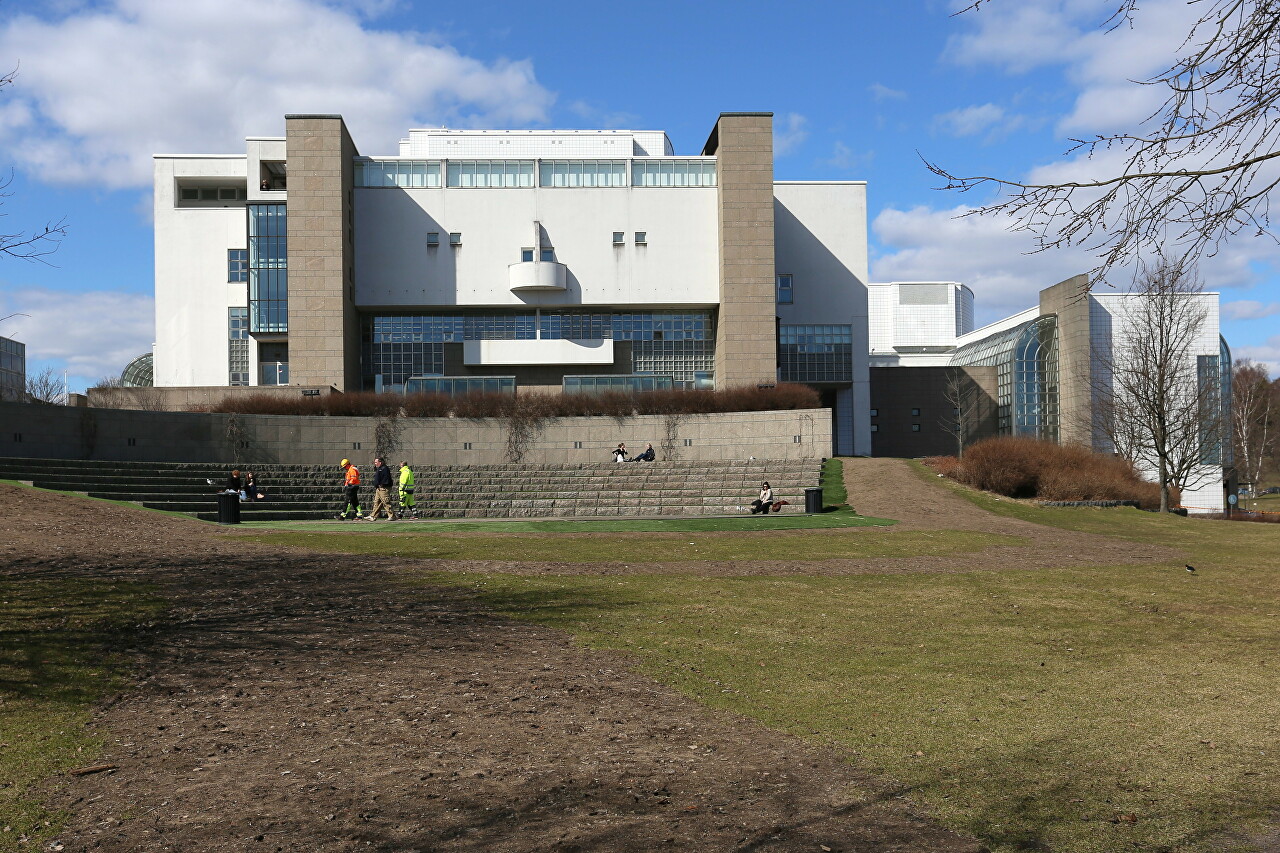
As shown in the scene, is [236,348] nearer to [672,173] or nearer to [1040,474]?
[672,173]

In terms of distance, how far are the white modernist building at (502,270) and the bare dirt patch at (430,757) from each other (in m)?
45.4

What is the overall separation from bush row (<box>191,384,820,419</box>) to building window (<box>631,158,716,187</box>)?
62.1 feet

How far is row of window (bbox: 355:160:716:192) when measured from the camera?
186ft

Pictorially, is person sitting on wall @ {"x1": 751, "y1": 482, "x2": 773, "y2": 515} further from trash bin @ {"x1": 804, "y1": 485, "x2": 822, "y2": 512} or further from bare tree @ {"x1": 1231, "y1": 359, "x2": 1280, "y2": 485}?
bare tree @ {"x1": 1231, "y1": 359, "x2": 1280, "y2": 485}

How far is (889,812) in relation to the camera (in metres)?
5.14

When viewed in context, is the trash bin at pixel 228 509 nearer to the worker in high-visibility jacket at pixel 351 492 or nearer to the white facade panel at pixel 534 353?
the worker in high-visibility jacket at pixel 351 492

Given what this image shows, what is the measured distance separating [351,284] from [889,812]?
54202 mm

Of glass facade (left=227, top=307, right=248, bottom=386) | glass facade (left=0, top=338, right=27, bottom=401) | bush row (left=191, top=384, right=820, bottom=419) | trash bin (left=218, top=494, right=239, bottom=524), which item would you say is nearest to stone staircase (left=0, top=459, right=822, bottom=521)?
trash bin (left=218, top=494, right=239, bottom=524)

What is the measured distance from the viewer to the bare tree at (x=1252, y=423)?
6319 cm

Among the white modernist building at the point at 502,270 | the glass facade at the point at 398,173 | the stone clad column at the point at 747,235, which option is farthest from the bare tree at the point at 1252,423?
the glass facade at the point at 398,173

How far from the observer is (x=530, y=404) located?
137 ft

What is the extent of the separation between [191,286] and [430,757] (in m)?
58.9

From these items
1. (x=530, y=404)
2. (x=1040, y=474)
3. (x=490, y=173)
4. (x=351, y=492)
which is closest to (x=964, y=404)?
(x=1040, y=474)

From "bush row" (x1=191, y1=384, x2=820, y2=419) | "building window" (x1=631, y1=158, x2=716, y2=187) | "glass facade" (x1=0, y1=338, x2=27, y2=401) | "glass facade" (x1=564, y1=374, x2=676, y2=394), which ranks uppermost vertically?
"building window" (x1=631, y1=158, x2=716, y2=187)
